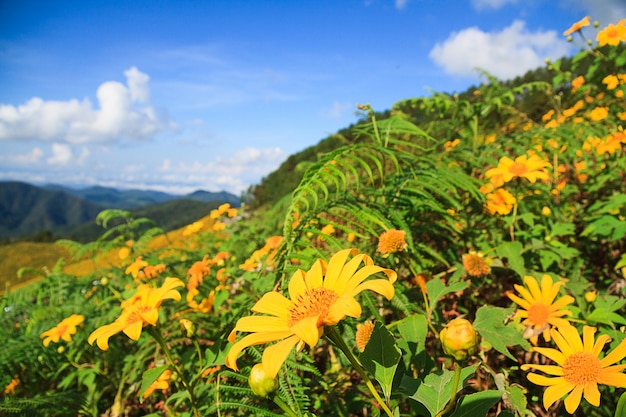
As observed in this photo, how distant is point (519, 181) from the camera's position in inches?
69.4

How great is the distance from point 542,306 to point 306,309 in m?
0.96

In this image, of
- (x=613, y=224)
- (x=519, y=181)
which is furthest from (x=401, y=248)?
(x=613, y=224)

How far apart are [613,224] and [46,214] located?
238 m

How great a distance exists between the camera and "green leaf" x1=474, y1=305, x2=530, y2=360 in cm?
97

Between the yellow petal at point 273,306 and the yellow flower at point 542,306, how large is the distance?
81 centimetres

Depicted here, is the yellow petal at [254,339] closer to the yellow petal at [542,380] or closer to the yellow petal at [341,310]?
the yellow petal at [341,310]

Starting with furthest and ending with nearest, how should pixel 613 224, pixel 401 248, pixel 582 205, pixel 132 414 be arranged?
pixel 582 205 → pixel 132 414 → pixel 613 224 → pixel 401 248

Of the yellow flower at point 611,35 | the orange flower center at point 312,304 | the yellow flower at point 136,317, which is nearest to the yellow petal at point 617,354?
the orange flower center at point 312,304

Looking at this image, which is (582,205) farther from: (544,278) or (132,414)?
(132,414)

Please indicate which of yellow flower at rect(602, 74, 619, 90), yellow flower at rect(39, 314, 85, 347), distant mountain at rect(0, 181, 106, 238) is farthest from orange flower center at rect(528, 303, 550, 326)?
distant mountain at rect(0, 181, 106, 238)

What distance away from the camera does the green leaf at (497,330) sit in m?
0.97

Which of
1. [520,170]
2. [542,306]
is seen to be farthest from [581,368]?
[520,170]

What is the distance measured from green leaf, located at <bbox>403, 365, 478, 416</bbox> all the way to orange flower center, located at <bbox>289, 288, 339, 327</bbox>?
0.83ft

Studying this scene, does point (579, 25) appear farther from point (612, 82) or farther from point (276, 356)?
point (276, 356)
